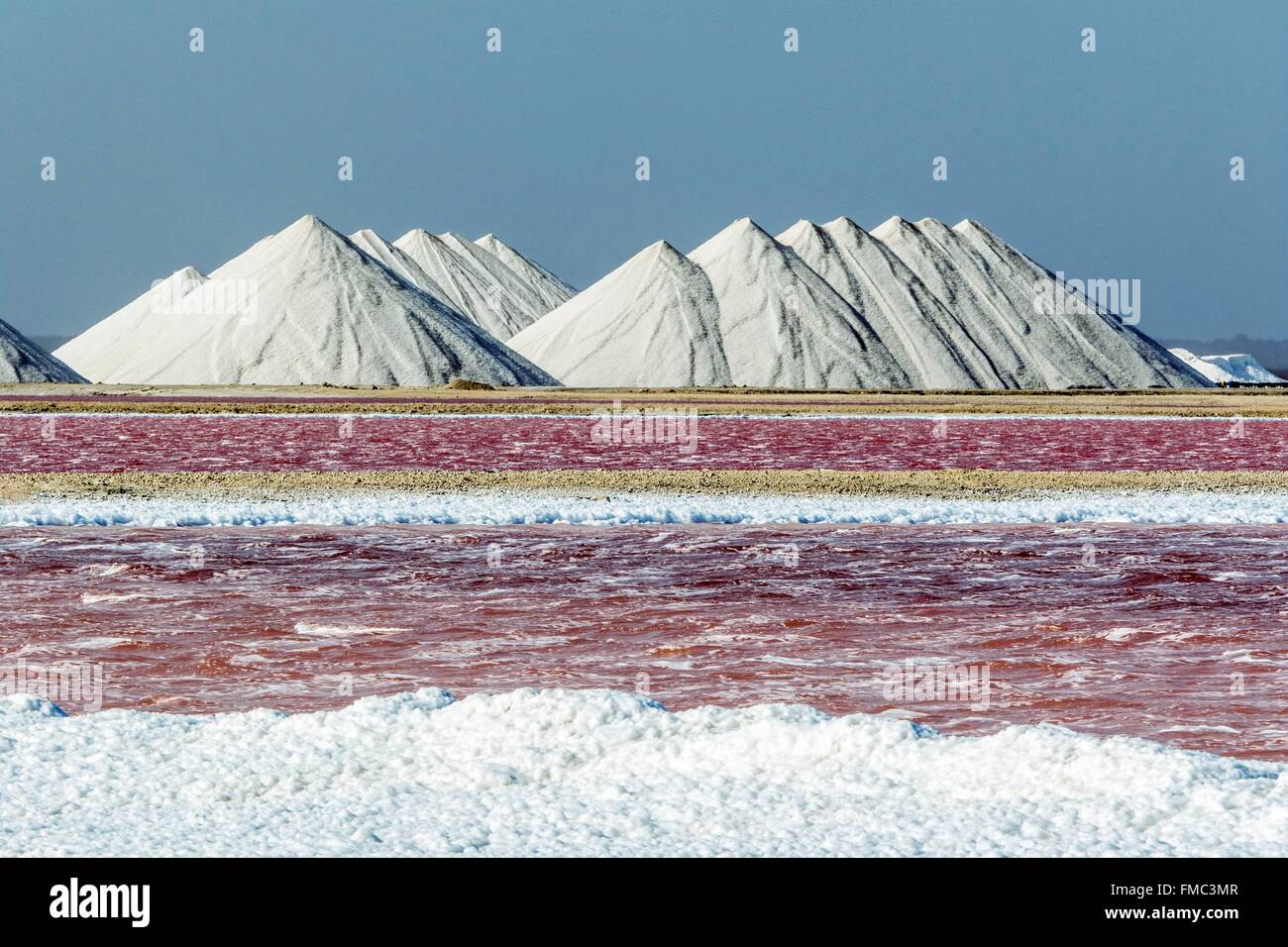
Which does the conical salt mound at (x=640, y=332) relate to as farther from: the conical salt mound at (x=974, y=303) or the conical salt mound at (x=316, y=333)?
the conical salt mound at (x=974, y=303)

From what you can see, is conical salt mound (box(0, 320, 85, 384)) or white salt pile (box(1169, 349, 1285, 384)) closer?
conical salt mound (box(0, 320, 85, 384))

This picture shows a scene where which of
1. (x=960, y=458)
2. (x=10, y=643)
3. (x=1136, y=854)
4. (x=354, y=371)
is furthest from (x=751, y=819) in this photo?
(x=354, y=371)

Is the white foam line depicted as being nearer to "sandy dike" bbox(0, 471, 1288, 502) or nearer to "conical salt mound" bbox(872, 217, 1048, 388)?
"sandy dike" bbox(0, 471, 1288, 502)

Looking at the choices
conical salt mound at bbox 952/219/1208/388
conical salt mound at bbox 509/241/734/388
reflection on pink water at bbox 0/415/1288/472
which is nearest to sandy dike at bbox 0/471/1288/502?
reflection on pink water at bbox 0/415/1288/472

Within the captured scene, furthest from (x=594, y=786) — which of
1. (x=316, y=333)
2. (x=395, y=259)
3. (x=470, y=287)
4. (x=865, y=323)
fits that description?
(x=470, y=287)

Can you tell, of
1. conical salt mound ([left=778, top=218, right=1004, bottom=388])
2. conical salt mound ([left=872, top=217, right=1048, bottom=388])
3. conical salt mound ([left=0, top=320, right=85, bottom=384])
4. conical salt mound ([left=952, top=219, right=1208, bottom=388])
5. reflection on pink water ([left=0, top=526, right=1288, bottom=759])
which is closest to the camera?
reflection on pink water ([left=0, top=526, right=1288, bottom=759])

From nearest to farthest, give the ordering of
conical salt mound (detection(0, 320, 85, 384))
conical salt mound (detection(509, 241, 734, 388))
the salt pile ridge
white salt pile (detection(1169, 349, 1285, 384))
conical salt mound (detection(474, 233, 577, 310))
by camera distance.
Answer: conical salt mound (detection(0, 320, 85, 384)) < conical salt mound (detection(509, 241, 734, 388)) < the salt pile ridge < conical salt mound (detection(474, 233, 577, 310)) < white salt pile (detection(1169, 349, 1285, 384))
